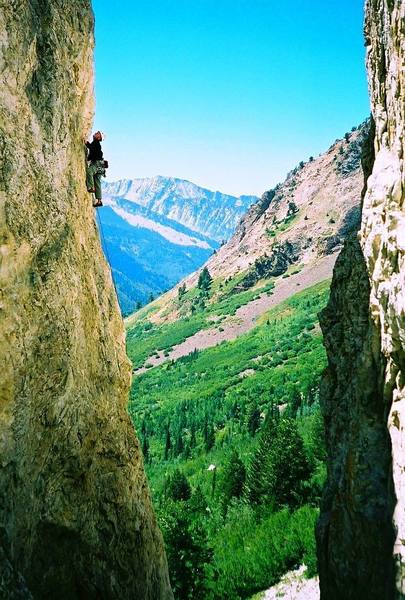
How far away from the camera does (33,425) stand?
51.1 feet

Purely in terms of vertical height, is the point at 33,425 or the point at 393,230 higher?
the point at 393,230

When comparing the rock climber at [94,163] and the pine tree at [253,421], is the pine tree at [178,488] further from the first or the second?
the rock climber at [94,163]

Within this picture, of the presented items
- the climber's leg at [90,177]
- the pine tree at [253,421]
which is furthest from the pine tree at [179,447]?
the climber's leg at [90,177]

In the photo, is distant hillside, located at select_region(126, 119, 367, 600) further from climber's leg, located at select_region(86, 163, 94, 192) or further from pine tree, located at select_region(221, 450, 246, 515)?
climber's leg, located at select_region(86, 163, 94, 192)

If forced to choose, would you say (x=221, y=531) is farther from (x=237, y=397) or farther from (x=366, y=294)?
(x=237, y=397)

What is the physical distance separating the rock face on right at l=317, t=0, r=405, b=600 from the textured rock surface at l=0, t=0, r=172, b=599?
7.50 m

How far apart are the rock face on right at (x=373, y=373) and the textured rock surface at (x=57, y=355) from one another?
7.50 metres

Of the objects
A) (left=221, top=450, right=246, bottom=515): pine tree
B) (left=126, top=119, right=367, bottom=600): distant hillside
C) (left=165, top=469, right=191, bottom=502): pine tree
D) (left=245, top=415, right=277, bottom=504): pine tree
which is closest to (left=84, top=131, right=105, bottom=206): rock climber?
(left=126, top=119, right=367, bottom=600): distant hillside

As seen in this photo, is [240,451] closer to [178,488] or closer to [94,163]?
[178,488]

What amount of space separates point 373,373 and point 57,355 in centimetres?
1008

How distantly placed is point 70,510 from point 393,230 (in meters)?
12.4

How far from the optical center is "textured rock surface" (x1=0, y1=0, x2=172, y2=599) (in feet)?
47.9

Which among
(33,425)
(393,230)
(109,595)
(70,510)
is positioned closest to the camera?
(33,425)

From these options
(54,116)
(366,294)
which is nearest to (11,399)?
(54,116)
